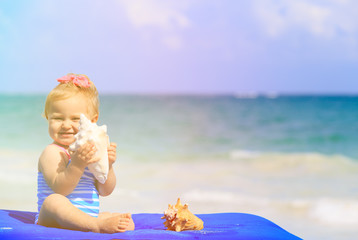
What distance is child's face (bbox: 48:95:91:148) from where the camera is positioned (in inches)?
110

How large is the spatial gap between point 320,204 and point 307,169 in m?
2.80

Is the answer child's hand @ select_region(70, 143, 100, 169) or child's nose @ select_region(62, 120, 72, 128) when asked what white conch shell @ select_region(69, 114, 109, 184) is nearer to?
child's hand @ select_region(70, 143, 100, 169)

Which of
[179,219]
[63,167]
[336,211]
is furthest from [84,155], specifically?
[336,211]

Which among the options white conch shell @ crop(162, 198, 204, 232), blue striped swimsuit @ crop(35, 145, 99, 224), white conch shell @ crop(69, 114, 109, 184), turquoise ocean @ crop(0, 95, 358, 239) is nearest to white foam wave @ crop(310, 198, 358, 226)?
turquoise ocean @ crop(0, 95, 358, 239)

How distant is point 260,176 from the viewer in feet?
27.5

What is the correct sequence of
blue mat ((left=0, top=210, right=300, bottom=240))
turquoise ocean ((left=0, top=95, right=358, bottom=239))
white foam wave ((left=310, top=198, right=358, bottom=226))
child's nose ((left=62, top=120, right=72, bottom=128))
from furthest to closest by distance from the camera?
1. turquoise ocean ((left=0, top=95, right=358, bottom=239))
2. white foam wave ((left=310, top=198, right=358, bottom=226))
3. child's nose ((left=62, top=120, right=72, bottom=128))
4. blue mat ((left=0, top=210, right=300, bottom=240))

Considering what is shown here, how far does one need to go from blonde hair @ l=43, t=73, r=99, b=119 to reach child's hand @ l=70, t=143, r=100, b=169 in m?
0.33

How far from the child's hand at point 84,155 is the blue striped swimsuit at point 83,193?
21 centimetres

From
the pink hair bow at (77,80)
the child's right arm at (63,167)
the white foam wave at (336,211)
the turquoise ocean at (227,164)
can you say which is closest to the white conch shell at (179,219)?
the child's right arm at (63,167)

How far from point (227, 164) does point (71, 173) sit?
7040 mm

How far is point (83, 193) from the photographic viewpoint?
282 centimetres

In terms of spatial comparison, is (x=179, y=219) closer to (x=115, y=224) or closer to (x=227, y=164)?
(x=115, y=224)

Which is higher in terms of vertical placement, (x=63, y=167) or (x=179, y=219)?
(x=63, y=167)

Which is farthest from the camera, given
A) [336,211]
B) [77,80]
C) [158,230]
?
[336,211]
